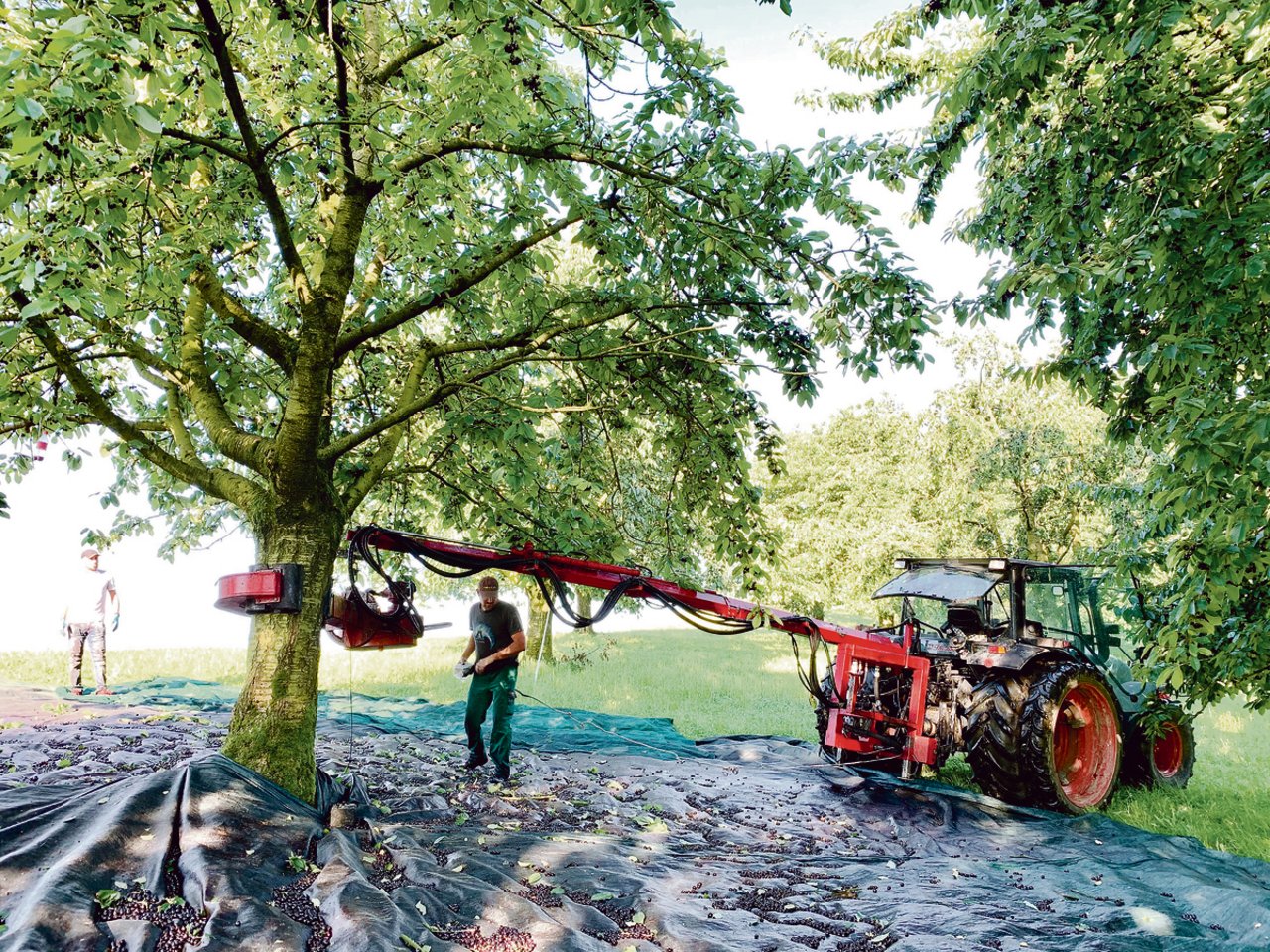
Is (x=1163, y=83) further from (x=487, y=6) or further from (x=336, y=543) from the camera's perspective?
(x=336, y=543)

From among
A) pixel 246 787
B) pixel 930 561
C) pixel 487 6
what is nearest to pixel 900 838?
pixel 930 561

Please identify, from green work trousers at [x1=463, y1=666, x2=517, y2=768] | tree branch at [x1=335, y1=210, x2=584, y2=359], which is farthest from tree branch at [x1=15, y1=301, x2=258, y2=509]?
green work trousers at [x1=463, y1=666, x2=517, y2=768]

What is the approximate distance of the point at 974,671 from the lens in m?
8.29

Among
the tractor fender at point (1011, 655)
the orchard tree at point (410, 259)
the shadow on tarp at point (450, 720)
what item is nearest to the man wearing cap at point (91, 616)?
the shadow on tarp at point (450, 720)

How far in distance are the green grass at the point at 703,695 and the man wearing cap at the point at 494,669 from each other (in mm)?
1259

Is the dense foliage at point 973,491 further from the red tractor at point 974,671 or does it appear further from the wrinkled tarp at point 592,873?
the wrinkled tarp at point 592,873

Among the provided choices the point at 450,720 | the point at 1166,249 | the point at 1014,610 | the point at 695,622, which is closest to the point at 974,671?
the point at 1014,610

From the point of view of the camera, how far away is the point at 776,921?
15.4 ft

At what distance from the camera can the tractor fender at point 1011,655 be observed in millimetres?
7848

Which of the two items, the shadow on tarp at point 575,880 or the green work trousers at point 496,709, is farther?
the green work trousers at point 496,709

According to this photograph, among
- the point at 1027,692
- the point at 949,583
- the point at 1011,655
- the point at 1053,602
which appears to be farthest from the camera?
the point at 1053,602

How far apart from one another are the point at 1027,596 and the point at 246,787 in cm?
794

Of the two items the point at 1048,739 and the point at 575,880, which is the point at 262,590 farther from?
the point at 1048,739

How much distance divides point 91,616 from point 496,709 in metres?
6.27
